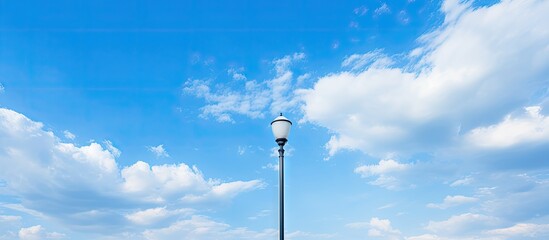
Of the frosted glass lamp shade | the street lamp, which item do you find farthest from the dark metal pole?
the frosted glass lamp shade

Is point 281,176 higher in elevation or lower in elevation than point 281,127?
lower

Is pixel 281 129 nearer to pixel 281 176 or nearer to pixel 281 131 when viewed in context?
pixel 281 131

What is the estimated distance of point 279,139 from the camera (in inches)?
423

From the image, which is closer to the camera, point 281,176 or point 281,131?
point 281,176

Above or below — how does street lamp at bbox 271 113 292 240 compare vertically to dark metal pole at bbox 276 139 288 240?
above

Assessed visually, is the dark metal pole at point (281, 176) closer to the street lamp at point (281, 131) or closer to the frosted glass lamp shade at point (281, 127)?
the street lamp at point (281, 131)

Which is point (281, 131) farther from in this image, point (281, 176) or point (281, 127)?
point (281, 176)

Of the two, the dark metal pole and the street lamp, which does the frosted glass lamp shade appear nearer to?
the street lamp

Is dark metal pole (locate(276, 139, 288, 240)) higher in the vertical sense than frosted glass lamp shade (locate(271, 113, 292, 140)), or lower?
lower

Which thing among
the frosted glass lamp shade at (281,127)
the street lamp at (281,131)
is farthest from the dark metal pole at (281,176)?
the frosted glass lamp shade at (281,127)

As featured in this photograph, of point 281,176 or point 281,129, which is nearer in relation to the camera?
point 281,176

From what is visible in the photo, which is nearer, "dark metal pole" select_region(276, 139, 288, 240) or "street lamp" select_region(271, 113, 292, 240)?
"dark metal pole" select_region(276, 139, 288, 240)

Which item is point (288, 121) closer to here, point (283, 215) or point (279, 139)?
point (279, 139)

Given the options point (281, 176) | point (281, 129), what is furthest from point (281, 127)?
point (281, 176)
